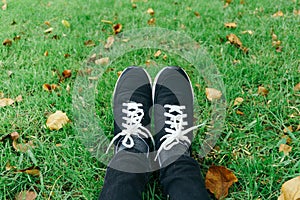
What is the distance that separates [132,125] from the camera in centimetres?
110

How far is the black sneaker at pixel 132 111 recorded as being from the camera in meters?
1.03

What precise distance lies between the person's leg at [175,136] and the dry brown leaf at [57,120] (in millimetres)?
379

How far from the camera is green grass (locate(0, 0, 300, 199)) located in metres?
0.94

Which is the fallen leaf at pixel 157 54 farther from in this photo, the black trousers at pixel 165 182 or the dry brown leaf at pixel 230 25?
the black trousers at pixel 165 182

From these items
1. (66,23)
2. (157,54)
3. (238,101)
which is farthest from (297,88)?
(66,23)

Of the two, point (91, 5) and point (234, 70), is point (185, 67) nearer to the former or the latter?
point (234, 70)

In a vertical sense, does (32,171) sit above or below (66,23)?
below

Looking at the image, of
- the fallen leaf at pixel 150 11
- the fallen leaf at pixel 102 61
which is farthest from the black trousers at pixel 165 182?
the fallen leaf at pixel 150 11

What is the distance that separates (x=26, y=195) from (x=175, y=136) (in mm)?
533

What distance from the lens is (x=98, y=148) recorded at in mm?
1081

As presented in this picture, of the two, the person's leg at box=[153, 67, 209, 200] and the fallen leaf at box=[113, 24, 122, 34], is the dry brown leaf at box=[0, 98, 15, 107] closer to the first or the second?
the person's leg at box=[153, 67, 209, 200]

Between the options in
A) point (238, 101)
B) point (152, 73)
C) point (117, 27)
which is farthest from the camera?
point (117, 27)

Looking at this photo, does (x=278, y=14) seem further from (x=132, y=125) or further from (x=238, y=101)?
(x=132, y=125)

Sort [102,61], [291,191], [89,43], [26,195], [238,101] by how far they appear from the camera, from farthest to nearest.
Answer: [89,43] < [102,61] < [238,101] < [26,195] < [291,191]
